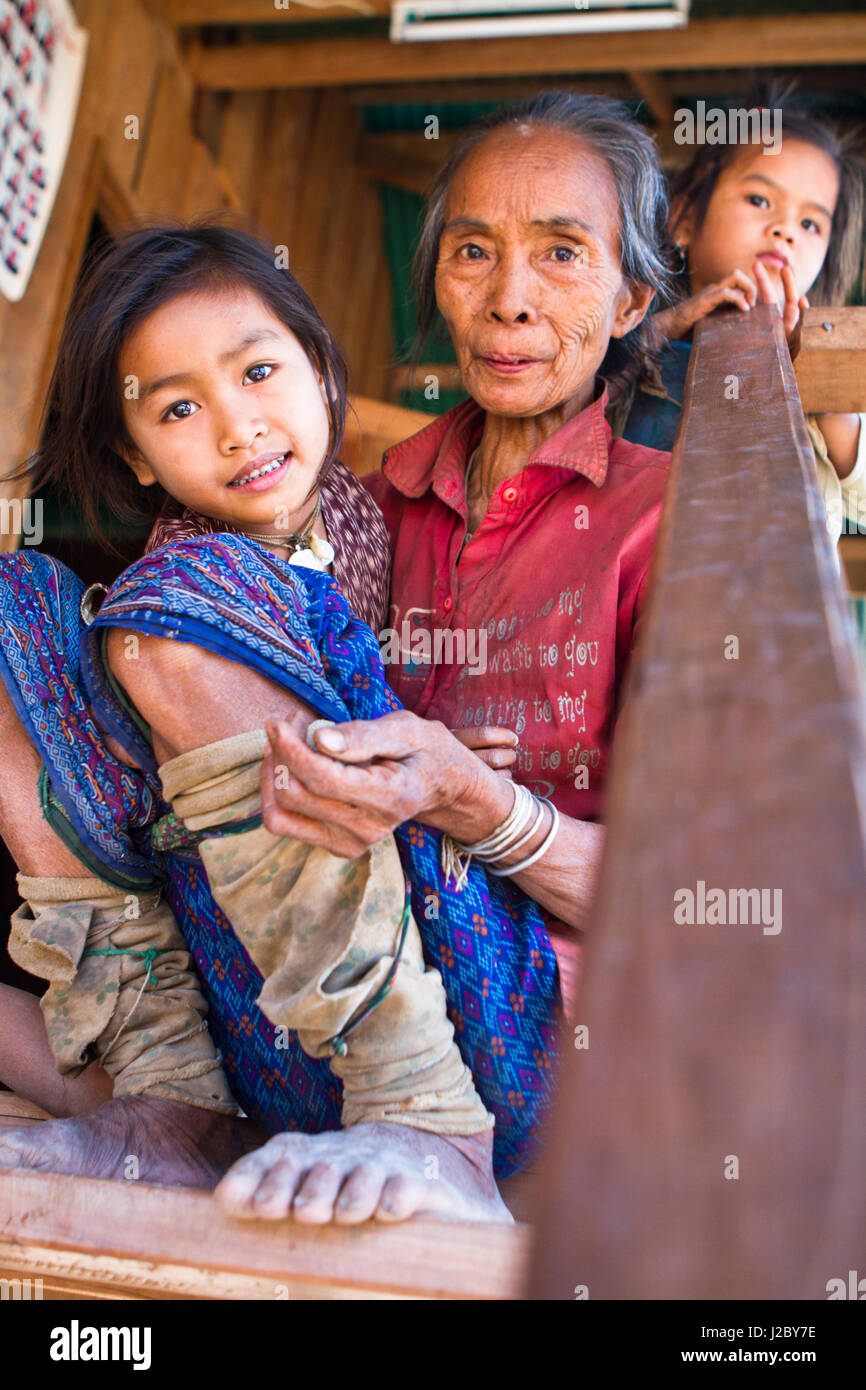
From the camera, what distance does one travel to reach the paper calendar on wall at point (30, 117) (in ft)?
11.3

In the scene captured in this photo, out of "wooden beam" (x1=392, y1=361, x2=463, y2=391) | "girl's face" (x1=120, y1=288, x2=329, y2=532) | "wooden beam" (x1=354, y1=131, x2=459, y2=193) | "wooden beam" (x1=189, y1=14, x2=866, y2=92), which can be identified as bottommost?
"girl's face" (x1=120, y1=288, x2=329, y2=532)

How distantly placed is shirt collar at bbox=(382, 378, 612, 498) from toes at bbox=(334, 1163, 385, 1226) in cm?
135

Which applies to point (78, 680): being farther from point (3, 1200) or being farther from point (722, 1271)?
point (722, 1271)

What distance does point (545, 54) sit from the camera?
460 cm

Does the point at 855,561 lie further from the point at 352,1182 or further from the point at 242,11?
the point at 352,1182

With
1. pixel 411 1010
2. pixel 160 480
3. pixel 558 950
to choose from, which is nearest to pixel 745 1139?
pixel 411 1010

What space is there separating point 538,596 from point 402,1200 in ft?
3.79

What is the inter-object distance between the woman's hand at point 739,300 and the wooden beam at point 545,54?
2.62 m

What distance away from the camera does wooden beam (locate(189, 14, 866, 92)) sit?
14.3ft

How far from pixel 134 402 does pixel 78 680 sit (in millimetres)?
579

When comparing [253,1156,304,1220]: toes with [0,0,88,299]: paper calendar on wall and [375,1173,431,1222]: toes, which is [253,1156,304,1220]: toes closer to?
[375,1173,431,1222]: toes

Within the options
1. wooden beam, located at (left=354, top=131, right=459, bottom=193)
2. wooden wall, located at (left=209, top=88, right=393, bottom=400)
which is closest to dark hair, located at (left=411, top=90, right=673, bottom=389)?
wooden wall, located at (left=209, top=88, right=393, bottom=400)

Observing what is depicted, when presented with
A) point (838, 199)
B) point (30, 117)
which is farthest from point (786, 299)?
point (30, 117)

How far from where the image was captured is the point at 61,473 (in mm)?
2172
